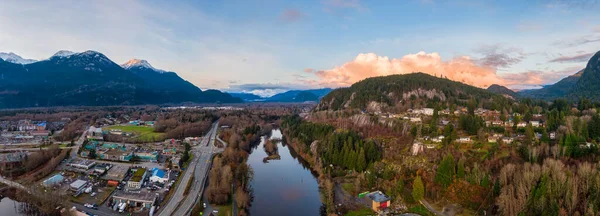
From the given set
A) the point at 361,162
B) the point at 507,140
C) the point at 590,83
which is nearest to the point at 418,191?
the point at 361,162

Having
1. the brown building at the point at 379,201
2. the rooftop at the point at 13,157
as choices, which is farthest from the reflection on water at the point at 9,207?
the brown building at the point at 379,201

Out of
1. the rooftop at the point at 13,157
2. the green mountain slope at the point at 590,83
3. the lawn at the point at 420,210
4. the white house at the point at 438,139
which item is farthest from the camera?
the green mountain slope at the point at 590,83

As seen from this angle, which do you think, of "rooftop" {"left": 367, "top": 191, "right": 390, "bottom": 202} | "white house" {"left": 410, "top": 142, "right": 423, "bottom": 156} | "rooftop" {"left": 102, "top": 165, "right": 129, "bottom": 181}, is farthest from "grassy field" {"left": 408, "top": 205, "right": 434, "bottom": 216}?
"rooftop" {"left": 102, "top": 165, "right": 129, "bottom": 181}

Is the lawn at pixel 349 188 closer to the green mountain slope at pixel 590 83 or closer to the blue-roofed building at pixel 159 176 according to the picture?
the blue-roofed building at pixel 159 176

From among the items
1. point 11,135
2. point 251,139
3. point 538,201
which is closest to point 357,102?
point 251,139

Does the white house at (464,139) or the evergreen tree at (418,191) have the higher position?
the white house at (464,139)

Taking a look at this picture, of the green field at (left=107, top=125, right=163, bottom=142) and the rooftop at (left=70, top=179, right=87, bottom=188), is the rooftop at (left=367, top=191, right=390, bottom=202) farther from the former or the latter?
the green field at (left=107, top=125, right=163, bottom=142)
